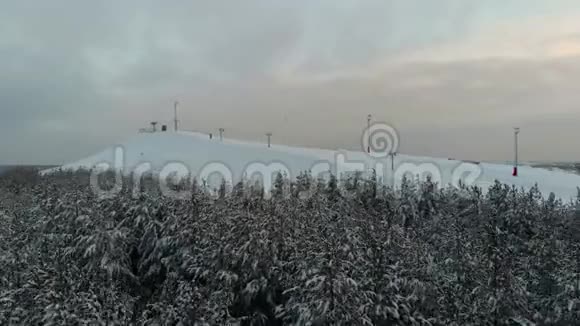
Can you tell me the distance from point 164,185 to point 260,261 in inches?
413

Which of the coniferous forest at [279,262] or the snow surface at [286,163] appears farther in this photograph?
the snow surface at [286,163]

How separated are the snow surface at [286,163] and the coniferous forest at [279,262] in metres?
15.3

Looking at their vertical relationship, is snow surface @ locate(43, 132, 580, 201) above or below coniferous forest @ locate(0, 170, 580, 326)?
above

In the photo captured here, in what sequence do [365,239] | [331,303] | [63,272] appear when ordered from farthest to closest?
[365,239] < [63,272] < [331,303]

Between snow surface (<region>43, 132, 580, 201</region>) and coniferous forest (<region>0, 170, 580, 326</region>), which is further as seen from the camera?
snow surface (<region>43, 132, 580, 201</region>)

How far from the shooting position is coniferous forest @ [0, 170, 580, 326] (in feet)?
44.8

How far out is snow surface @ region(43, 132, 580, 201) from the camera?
41312 mm

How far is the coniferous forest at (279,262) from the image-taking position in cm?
1366

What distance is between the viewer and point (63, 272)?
15.0 meters

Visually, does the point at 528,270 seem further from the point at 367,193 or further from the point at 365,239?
Answer: the point at 367,193

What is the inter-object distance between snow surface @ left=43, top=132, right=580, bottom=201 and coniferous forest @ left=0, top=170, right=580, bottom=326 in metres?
15.3

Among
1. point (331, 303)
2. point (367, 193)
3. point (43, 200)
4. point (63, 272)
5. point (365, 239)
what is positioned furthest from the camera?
point (367, 193)

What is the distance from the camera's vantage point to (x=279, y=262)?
16.8 m

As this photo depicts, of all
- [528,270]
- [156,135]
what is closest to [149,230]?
[528,270]
